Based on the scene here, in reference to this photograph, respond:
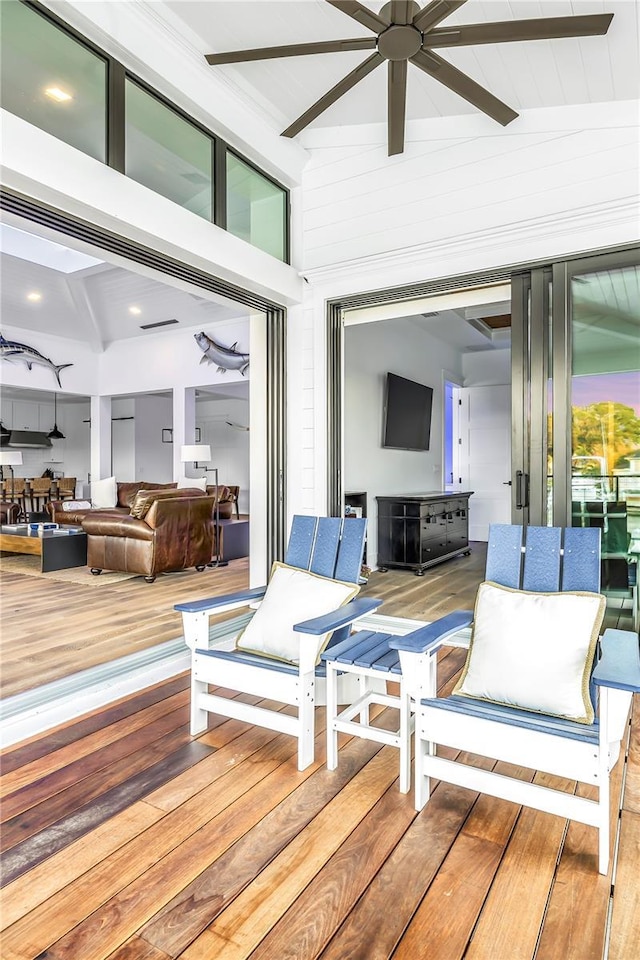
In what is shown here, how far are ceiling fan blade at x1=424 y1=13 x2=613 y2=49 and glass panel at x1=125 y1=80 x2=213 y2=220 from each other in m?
1.54

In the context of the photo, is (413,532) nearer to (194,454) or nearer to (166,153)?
(194,454)

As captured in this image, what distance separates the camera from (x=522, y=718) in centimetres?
186

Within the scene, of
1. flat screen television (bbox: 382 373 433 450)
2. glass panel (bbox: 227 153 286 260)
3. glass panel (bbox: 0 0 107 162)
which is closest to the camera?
glass panel (bbox: 0 0 107 162)

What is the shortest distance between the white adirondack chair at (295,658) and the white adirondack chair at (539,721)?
402mm

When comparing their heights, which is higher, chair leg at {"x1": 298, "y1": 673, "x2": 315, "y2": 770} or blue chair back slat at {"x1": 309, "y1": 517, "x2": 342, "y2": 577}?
blue chair back slat at {"x1": 309, "y1": 517, "x2": 342, "y2": 577}

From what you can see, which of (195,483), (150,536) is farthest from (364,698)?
(195,483)

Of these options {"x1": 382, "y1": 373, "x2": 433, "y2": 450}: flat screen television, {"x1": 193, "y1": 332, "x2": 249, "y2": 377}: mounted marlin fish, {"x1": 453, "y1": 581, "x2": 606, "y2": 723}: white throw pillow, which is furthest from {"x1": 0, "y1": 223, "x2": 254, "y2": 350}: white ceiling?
{"x1": 453, "y1": 581, "x2": 606, "y2": 723}: white throw pillow

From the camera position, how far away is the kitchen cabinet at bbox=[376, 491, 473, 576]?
5.99 metres

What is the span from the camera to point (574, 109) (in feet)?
10.4

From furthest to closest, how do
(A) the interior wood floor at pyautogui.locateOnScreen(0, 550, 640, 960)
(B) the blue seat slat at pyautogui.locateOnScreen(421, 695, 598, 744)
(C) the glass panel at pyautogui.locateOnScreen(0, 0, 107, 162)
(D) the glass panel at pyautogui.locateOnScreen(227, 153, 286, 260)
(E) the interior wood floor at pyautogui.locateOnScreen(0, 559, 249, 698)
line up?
1. (D) the glass panel at pyautogui.locateOnScreen(227, 153, 286, 260)
2. (E) the interior wood floor at pyautogui.locateOnScreen(0, 559, 249, 698)
3. (C) the glass panel at pyautogui.locateOnScreen(0, 0, 107, 162)
4. (B) the blue seat slat at pyautogui.locateOnScreen(421, 695, 598, 744)
5. (A) the interior wood floor at pyautogui.locateOnScreen(0, 550, 640, 960)

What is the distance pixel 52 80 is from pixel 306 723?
300cm

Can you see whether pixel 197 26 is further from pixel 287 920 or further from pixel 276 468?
pixel 287 920

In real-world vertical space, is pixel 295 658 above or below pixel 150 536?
below

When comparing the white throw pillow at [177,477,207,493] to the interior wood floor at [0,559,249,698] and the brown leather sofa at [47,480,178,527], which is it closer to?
the brown leather sofa at [47,480,178,527]
